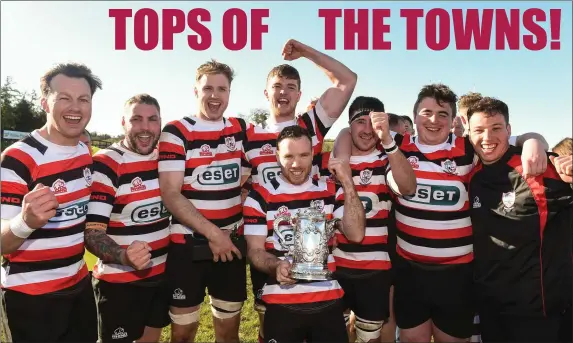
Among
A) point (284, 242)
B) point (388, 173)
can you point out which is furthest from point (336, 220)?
point (388, 173)

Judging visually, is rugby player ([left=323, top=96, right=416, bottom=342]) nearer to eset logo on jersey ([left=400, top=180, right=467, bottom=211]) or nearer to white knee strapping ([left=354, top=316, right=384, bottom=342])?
white knee strapping ([left=354, top=316, right=384, bottom=342])

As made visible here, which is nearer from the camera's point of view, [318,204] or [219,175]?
[318,204]

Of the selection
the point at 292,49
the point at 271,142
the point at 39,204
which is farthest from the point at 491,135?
the point at 39,204

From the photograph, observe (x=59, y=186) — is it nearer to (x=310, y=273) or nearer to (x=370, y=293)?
(x=310, y=273)

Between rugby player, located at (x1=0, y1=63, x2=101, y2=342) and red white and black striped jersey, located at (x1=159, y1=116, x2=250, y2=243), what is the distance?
82cm

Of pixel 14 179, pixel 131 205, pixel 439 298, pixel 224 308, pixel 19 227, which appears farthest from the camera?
pixel 224 308

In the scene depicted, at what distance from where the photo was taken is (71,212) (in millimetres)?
3197

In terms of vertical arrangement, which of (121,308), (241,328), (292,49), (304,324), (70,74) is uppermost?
(292,49)

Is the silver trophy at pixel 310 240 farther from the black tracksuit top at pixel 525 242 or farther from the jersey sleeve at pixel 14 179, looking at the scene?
the jersey sleeve at pixel 14 179

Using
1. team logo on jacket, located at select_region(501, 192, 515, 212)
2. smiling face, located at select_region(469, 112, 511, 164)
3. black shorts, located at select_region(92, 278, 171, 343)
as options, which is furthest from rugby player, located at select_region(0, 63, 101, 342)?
team logo on jacket, located at select_region(501, 192, 515, 212)

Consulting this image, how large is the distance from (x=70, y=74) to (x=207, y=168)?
1.44 metres

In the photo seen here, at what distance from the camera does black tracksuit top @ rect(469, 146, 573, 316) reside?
322cm

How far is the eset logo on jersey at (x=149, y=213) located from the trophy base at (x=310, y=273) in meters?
1.62

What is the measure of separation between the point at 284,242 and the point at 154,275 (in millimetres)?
1535
